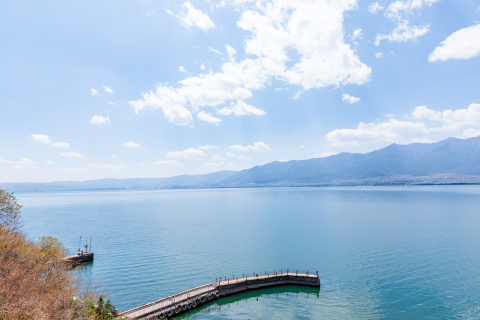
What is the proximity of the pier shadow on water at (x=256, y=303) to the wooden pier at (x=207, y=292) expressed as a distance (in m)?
0.85

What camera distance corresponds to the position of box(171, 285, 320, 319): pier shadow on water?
128ft

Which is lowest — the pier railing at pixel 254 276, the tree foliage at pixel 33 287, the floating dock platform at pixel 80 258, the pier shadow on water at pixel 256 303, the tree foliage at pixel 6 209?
the pier shadow on water at pixel 256 303

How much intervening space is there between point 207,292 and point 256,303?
8757mm

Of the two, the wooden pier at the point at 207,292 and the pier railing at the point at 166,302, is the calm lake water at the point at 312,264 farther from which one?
the pier railing at the point at 166,302

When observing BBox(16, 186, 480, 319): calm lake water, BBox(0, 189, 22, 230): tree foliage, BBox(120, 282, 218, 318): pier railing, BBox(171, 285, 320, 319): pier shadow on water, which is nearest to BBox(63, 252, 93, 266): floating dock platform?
BBox(16, 186, 480, 319): calm lake water

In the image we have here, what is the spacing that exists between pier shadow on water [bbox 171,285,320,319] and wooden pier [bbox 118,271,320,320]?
855 mm

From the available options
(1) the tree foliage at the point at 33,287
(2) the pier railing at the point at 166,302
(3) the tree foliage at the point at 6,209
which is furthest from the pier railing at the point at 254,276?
(3) the tree foliage at the point at 6,209

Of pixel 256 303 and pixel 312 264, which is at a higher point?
pixel 312 264

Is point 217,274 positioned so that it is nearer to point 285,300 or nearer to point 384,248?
point 285,300

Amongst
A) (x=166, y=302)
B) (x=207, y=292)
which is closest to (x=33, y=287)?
(x=166, y=302)

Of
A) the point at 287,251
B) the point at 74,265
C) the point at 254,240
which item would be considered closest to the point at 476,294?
the point at 287,251

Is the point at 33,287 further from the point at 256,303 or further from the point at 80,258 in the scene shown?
the point at 80,258

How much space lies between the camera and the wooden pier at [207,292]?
36.2 meters

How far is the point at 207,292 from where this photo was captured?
43.4 meters
